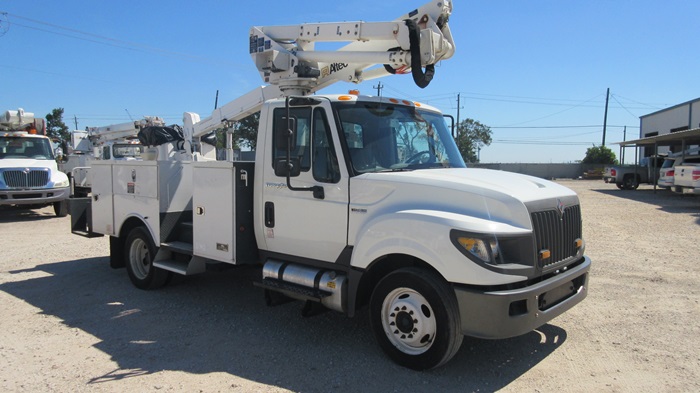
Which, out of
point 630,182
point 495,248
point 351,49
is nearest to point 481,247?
point 495,248

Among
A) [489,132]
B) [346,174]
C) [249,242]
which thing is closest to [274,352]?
[249,242]

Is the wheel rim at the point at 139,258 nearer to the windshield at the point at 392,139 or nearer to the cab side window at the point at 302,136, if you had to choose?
the cab side window at the point at 302,136

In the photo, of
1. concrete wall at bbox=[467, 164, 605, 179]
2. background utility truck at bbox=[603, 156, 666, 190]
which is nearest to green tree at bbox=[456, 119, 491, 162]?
concrete wall at bbox=[467, 164, 605, 179]

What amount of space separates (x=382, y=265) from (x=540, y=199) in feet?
4.90

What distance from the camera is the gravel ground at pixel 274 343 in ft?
13.4

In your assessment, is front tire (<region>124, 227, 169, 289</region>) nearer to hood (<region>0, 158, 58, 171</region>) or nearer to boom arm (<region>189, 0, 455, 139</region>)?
boom arm (<region>189, 0, 455, 139</region>)

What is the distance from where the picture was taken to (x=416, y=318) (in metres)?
4.16

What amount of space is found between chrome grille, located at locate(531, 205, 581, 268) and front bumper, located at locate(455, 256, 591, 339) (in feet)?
0.89

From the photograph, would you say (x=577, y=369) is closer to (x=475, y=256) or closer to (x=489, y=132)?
(x=475, y=256)

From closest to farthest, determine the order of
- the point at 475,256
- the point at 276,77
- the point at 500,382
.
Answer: the point at 475,256, the point at 500,382, the point at 276,77

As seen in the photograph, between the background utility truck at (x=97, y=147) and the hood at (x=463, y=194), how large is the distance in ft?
41.3

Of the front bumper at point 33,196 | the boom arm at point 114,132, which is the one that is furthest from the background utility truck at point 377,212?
the boom arm at point 114,132

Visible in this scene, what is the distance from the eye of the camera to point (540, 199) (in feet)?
13.6

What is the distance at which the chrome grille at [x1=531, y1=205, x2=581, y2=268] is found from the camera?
4070 mm
